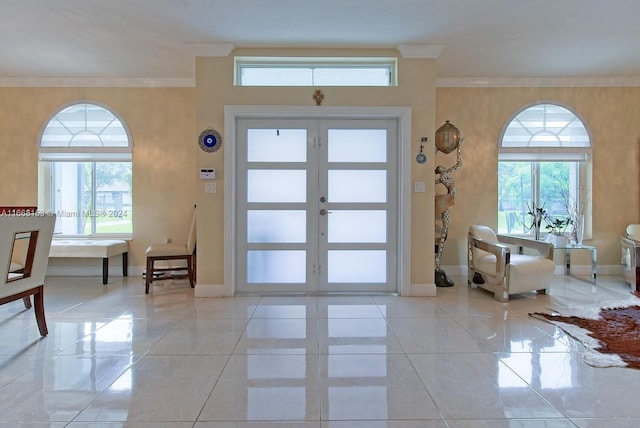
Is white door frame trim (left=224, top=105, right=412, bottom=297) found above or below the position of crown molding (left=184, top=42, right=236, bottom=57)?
below

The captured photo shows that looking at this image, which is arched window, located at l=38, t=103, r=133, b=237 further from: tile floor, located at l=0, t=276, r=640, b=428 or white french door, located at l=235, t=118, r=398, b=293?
white french door, located at l=235, t=118, r=398, b=293

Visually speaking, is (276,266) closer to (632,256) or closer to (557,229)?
(557,229)

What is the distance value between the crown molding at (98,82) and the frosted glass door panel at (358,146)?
2.48 m

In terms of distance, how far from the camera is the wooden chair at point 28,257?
264 centimetres

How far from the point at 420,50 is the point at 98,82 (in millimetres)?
4422

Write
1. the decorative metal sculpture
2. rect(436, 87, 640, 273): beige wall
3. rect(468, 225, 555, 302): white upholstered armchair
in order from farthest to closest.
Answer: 1. rect(436, 87, 640, 273): beige wall
2. the decorative metal sculpture
3. rect(468, 225, 555, 302): white upholstered armchair

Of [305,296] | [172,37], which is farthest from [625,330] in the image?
[172,37]

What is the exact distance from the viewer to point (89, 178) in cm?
554

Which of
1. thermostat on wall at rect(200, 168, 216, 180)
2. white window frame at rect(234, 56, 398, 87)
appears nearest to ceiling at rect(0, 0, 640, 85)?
A: white window frame at rect(234, 56, 398, 87)

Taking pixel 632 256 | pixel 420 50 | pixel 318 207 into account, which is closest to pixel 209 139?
pixel 318 207

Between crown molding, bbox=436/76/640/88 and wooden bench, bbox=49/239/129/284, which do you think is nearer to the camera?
wooden bench, bbox=49/239/129/284

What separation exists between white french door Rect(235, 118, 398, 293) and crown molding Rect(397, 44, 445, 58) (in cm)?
75

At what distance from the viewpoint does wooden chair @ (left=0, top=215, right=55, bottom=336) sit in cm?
264

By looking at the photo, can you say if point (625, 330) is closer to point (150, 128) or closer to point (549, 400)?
point (549, 400)
